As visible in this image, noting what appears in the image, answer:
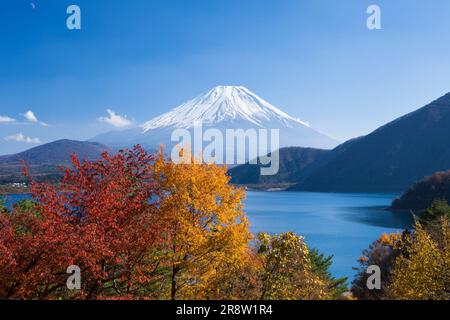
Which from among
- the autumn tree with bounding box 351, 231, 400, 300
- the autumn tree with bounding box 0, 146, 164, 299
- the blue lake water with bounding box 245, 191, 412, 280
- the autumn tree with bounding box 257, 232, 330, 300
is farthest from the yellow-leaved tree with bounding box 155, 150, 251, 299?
the blue lake water with bounding box 245, 191, 412, 280

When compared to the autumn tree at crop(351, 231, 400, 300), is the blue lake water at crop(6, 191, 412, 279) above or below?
below

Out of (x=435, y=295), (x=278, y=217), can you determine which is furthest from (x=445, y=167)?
(x=435, y=295)

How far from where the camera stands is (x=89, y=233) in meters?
8.49

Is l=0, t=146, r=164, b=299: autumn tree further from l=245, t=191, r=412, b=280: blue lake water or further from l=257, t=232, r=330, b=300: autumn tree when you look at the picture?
l=245, t=191, r=412, b=280: blue lake water

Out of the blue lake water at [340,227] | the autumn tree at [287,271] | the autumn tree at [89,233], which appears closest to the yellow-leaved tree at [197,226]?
the autumn tree at [89,233]

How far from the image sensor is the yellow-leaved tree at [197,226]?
1119cm

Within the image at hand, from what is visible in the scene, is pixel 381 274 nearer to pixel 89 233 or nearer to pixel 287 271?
pixel 287 271

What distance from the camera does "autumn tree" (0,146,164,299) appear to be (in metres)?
8.27

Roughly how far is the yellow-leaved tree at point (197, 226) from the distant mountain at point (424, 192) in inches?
3751

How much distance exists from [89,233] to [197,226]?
11.6 feet

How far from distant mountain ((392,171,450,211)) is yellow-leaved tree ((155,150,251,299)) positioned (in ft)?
313

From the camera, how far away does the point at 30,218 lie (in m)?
9.87

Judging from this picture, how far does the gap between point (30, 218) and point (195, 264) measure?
14.2 feet
